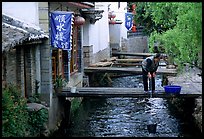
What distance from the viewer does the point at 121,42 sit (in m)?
42.5

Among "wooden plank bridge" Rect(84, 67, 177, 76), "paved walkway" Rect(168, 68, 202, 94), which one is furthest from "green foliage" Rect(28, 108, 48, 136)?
"wooden plank bridge" Rect(84, 67, 177, 76)

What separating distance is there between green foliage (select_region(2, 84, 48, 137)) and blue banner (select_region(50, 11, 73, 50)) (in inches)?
104

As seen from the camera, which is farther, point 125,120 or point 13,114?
point 125,120

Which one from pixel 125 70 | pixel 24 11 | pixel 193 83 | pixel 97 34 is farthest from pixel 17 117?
pixel 97 34

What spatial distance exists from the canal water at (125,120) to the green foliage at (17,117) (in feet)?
5.95

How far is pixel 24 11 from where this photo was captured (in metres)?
15.7

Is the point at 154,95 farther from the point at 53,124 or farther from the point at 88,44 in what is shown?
the point at 88,44

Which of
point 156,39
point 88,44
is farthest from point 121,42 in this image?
point 156,39

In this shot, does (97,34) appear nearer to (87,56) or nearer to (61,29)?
(87,56)

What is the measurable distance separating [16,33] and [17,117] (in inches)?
94.0

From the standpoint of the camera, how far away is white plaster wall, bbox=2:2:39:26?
1563cm

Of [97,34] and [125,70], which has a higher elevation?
[97,34]

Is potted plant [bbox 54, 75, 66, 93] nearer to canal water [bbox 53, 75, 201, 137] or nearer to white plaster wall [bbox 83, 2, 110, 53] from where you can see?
canal water [bbox 53, 75, 201, 137]

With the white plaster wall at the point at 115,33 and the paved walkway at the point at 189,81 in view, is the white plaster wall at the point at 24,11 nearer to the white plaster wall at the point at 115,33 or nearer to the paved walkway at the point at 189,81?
the paved walkway at the point at 189,81
